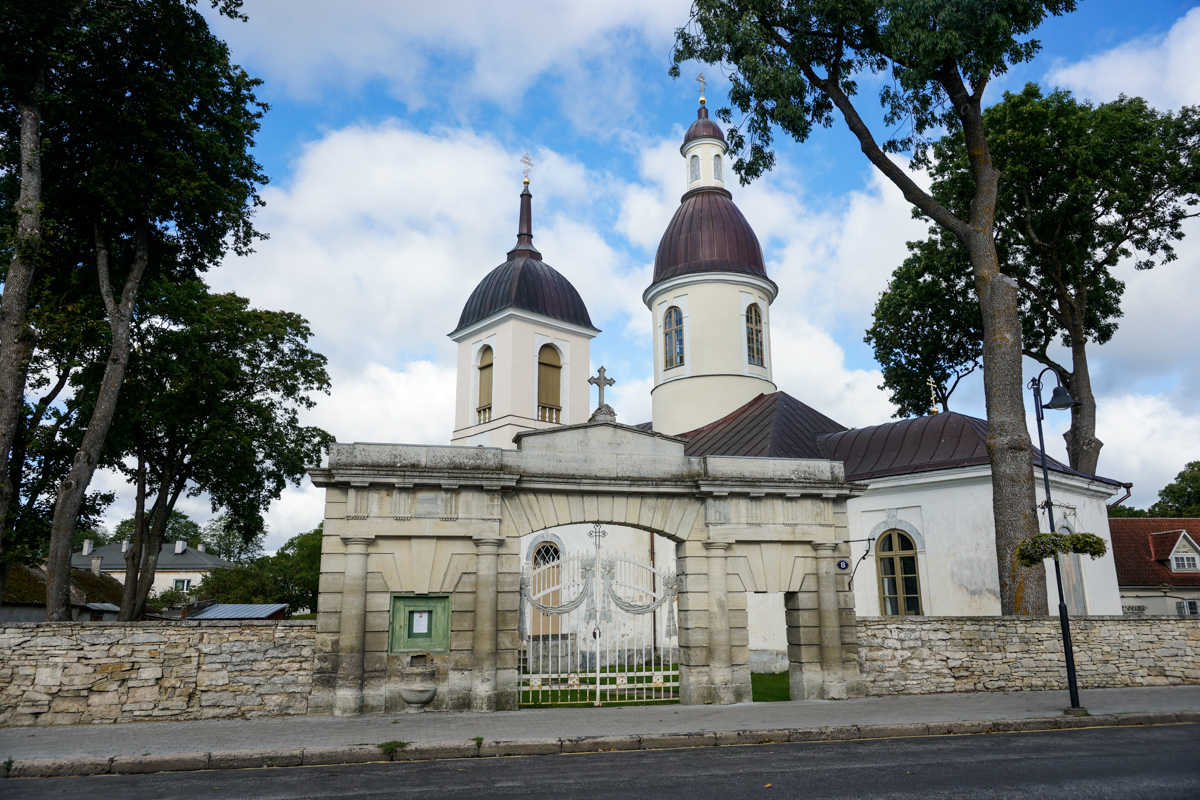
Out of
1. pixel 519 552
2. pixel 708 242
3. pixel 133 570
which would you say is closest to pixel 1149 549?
pixel 708 242

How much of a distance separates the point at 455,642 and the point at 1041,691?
1023 centimetres

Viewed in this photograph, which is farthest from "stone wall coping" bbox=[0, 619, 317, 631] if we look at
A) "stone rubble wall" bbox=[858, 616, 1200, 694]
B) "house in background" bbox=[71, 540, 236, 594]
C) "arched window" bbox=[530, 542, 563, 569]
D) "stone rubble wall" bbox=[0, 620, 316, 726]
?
"house in background" bbox=[71, 540, 236, 594]

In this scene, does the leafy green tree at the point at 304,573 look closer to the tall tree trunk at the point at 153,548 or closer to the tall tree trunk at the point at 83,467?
the tall tree trunk at the point at 153,548

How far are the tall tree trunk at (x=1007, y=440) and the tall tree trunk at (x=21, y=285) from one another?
683 inches

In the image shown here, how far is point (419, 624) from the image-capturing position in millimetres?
11820

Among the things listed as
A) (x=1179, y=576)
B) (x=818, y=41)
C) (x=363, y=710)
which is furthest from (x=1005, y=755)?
(x=1179, y=576)

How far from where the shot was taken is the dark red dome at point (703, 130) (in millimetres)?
29422

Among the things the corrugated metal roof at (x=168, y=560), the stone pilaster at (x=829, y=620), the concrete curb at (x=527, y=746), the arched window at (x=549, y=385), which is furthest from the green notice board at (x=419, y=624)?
the corrugated metal roof at (x=168, y=560)

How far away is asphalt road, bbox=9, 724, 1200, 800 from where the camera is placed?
270 inches

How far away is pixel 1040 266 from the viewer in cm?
2366

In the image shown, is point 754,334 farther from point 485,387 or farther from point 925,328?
point 485,387

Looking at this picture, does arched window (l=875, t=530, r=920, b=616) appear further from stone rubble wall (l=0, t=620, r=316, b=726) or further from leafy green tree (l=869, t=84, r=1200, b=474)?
stone rubble wall (l=0, t=620, r=316, b=726)

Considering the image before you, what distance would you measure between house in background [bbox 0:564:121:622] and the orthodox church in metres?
15.7

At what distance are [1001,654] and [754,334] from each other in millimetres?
15261
